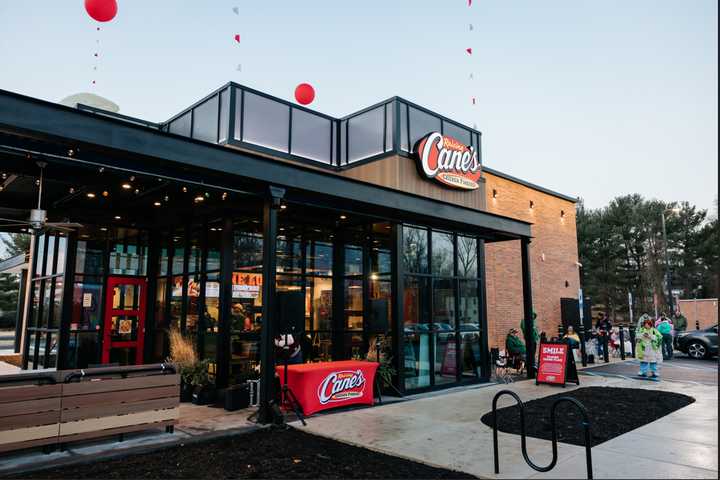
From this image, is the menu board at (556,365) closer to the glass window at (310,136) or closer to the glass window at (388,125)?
the glass window at (388,125)

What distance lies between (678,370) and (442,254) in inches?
373

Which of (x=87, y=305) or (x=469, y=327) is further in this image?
(x=469, y=327)

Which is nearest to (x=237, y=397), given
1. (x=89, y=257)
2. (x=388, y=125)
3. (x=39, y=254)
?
(x=89, y=257)

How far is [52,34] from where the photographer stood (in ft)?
51.7

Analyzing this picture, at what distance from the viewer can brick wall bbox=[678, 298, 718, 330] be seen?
35.2m

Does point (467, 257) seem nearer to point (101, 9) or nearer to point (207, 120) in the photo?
point (207, 120)

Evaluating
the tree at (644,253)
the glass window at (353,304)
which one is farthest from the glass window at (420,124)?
the tree at (644,253)

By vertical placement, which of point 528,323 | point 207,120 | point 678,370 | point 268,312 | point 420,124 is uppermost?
point 420,124

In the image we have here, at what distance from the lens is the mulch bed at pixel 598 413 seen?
718cm

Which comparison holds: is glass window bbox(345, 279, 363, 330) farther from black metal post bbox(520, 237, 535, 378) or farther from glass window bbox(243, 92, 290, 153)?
black metal post bbox(520, 237, 535, 378)

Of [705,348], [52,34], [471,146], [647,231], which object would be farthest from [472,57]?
[647,231]

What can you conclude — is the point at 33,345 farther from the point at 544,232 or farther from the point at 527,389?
the point at 544,232

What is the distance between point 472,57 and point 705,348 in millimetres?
15428

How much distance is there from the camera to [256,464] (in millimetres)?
5773
